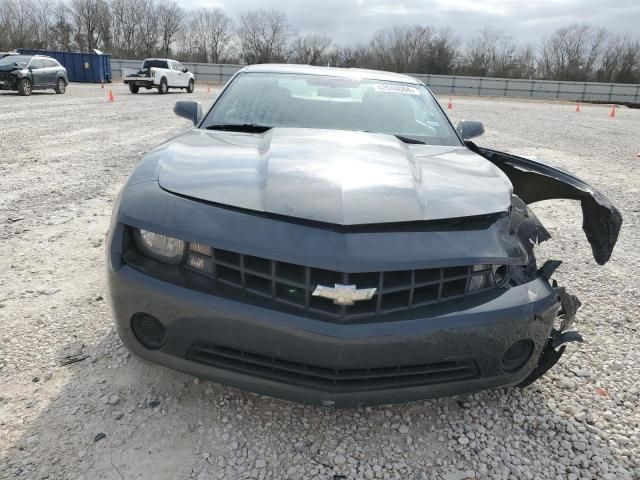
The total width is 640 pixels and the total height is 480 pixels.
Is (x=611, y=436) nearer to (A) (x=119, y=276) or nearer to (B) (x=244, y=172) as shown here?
(B) (x=244, y=172)

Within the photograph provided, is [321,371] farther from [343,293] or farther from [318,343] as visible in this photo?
[343,293]

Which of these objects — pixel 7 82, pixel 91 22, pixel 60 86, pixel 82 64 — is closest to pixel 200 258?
pixel 7 82

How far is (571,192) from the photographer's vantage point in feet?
8.46

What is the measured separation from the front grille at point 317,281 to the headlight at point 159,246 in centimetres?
5

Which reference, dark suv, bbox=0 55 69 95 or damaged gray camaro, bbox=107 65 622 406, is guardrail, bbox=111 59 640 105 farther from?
damaged gray camaro, bbox=107 65 622 406

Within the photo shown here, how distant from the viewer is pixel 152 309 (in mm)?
1702

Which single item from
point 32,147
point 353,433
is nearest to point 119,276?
point 353,433

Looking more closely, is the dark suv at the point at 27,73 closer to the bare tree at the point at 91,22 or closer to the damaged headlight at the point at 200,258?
the damaged headlight at the point at 200,258

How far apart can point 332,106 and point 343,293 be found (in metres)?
1.89

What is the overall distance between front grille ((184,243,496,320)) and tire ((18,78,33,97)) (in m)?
19.7

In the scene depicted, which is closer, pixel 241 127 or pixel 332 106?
pixel 241 127

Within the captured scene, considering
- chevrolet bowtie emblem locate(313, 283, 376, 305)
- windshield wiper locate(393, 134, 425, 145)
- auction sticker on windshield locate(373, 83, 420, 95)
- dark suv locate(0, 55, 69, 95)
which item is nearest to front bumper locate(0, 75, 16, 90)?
dark suv locate(0, 55, 69, 95)

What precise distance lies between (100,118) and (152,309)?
39.0 ft

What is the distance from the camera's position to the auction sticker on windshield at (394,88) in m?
3.37
